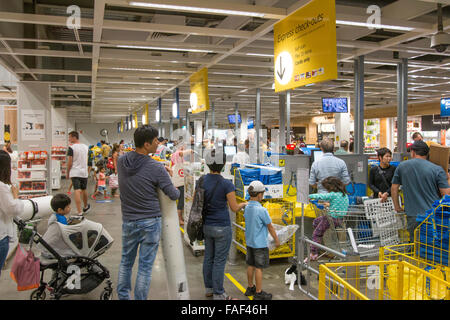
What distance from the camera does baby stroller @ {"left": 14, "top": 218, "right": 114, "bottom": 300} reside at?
3.81 m

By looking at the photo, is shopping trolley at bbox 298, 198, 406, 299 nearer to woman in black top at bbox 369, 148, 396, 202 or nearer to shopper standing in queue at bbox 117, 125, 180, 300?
shopper standing in queue at bbox 117, 125, 180, 300

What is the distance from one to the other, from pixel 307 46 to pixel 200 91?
15.2 ft

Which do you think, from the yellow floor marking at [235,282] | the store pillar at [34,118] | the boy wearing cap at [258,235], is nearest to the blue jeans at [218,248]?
the boy wearing cap at [258,235]

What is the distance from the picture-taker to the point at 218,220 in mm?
3920

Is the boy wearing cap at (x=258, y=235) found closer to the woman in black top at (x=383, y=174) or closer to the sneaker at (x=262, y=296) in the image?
the sneaker at (x=262, y=296)

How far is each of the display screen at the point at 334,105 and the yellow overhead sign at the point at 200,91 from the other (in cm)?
707

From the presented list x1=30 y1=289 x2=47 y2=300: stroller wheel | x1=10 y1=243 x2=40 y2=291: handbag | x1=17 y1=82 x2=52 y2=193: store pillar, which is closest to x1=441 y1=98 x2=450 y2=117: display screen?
x1=17 y1=82 x2=52 y2=193: store pillar

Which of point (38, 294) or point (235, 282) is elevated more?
point (38, 294)

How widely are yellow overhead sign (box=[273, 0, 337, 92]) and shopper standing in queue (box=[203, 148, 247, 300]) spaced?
158 centimetres

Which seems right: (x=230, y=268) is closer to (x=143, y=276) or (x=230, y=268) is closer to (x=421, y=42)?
(x=143, y=276)

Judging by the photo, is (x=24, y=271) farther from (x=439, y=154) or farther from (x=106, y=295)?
(x=439, y=154)

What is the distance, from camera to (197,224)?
390cm

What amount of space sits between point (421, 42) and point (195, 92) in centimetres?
517

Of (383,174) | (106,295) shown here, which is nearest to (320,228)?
(383,174)
